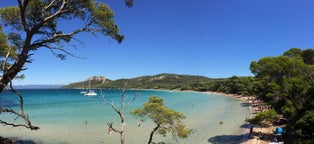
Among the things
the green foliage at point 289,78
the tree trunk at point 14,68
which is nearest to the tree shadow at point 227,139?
the green foliage at point 289,78

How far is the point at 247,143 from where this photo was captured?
24.0m

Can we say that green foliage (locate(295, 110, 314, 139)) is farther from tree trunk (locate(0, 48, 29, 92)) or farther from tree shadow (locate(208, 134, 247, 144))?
tree trunk (locate(0, 48, 29, 92))

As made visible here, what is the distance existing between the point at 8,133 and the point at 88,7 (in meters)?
25.9

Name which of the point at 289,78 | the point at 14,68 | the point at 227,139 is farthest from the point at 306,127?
the point at 14,68

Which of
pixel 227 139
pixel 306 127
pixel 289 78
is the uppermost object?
pixel 289 78

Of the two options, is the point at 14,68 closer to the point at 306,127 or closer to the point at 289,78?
the point at 306,127

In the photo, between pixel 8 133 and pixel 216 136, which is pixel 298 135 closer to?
pixel 216 136

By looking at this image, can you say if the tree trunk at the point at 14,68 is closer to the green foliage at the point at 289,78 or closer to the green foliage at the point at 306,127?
the green foliage at the point at 306,127

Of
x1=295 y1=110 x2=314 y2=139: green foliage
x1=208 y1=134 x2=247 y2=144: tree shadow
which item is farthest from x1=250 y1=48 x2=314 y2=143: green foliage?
x1=295 y1=110 x2=314 y2=139: green foliage

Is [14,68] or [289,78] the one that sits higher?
[289,78]

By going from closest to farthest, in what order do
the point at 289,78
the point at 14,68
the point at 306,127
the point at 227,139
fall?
the point at 14,68 → the point at 306,127 → the point at 289,78 → the point at 227,139

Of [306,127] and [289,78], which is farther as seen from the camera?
[289,78]

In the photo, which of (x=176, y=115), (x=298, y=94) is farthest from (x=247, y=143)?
(x=176, y=115)

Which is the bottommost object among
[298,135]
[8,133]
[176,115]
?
[8,133]
